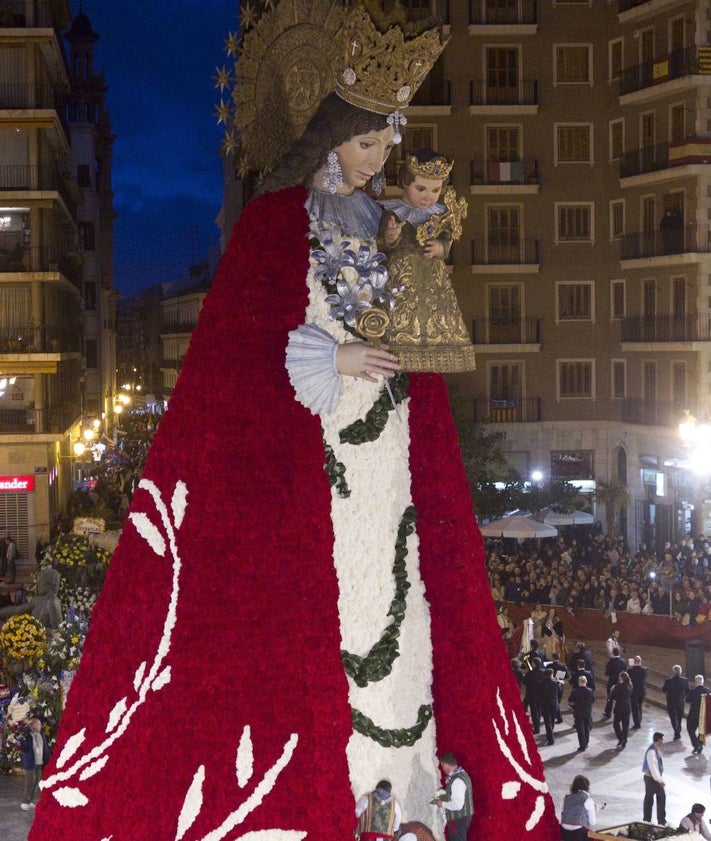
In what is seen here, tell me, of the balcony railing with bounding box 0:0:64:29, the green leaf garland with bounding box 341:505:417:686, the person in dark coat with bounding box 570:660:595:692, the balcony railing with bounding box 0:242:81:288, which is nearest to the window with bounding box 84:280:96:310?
the balcony railing with bounding box 0:242:81:288

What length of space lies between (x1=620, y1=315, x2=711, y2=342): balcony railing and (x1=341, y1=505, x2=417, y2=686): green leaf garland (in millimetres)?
29585

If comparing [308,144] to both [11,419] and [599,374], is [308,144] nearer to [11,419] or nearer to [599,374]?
[11,419]

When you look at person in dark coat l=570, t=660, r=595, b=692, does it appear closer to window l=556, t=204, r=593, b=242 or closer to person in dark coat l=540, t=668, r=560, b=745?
person in dark coat l=540, t=668, r=560, b=745

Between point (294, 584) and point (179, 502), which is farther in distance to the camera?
point (179, 502)

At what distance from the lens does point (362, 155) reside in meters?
8.63

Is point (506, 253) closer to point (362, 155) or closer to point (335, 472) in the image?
point (362, 155)

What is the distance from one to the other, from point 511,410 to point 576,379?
7.23 feet

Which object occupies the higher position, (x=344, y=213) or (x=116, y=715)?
(x=344, y=213)

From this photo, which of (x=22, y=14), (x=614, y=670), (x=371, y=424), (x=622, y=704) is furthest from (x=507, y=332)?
(x=371, y=424)

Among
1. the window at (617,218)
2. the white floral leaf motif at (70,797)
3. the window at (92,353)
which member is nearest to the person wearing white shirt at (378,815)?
the white floral leaf motif at (70,797)

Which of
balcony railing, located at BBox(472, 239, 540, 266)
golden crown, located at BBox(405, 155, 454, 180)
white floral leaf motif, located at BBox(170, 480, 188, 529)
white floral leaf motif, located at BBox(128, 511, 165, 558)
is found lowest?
white floral leaf motif, located at BBox(128, 511, 165, 558)

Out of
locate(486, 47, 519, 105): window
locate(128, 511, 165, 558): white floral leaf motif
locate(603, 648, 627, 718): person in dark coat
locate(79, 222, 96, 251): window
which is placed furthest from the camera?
locate(79, 222, 96, 251): window

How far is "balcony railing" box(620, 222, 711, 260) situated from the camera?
37.2m

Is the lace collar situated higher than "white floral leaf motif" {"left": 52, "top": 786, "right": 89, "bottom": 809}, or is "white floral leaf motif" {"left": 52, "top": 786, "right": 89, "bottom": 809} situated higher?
the lace collar
